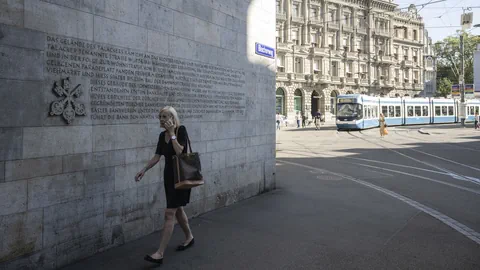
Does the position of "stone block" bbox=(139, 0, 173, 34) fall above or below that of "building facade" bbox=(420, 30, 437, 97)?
below

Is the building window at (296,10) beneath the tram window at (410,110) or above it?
above

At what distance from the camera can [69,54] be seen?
4633 millimetres

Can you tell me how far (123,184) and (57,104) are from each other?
1.38m

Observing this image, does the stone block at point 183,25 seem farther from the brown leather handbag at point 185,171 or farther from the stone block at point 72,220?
the stone block at point 72,220

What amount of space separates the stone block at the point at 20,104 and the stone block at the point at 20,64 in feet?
0.21

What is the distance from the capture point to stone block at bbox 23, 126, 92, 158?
421 centimetres

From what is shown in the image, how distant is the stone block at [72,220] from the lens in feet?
14.5

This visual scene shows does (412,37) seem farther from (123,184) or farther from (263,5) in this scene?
(123,184)

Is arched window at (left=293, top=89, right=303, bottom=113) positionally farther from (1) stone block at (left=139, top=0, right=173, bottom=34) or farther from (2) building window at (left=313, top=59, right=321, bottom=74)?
(1) stone block at (left=139, top=0, right=173, bottom=34)

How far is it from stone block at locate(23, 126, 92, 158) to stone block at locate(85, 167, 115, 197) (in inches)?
11.7

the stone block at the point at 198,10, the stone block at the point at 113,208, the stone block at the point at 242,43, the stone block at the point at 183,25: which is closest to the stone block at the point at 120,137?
the stone block at the point at 113,208

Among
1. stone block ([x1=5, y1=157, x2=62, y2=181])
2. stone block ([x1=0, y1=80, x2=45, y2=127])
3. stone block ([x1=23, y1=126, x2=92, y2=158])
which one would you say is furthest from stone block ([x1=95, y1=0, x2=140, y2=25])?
stone block ([x1=5, y1=157, x2=62, y2=181])

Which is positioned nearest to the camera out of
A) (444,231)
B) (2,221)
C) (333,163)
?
(2,221)

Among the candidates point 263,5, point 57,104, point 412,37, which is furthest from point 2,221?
point 412,37
